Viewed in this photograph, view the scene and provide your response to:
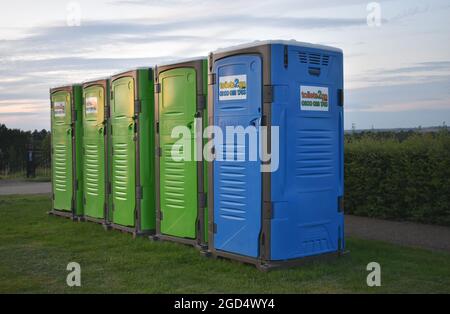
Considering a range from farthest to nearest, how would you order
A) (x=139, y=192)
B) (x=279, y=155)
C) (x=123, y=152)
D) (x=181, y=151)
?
(x=123, y=152) → (x=139, y=192) → (x=181, y=151) → (x=279, y=155)

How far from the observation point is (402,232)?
28.0ft

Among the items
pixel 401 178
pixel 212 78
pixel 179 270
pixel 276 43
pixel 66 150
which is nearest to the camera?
pixel 276 43

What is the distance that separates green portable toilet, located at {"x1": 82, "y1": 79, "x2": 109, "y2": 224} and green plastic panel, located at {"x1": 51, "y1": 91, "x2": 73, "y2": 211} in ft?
1.76

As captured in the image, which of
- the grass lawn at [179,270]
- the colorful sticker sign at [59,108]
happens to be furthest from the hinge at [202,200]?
the colorful sticker sign at [59,108]

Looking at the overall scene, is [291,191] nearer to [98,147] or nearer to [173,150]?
[173,150]

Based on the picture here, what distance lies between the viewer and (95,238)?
27.6ft

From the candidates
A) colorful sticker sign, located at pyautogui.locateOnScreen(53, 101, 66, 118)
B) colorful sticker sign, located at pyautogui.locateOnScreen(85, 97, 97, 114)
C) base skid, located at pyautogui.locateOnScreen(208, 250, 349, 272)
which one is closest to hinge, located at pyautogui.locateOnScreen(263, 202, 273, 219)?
base skid, located at pyautogui.locateOnScreen(208, 250, 349, 272)

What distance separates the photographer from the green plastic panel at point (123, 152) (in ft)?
27.5

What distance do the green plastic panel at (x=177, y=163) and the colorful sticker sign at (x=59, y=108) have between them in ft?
10.8

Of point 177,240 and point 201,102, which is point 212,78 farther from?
point 177,240

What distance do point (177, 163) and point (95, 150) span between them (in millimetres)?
2421

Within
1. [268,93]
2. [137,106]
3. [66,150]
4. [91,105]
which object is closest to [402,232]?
[268,93]
